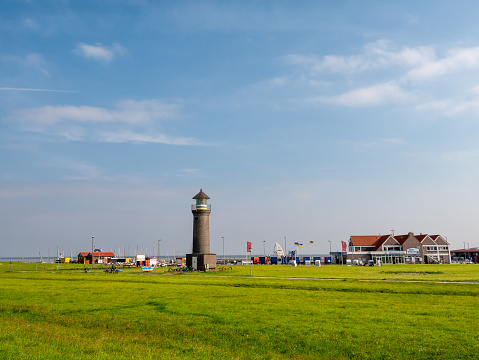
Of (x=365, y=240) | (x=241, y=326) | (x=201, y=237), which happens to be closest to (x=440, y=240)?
(x=365, y=240)

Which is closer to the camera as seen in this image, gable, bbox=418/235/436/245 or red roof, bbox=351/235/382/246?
gable, bbox=418/235/436/245

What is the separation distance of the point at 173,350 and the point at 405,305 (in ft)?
58.8

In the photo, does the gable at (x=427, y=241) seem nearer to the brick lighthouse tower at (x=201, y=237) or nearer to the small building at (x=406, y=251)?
the small building at (x=406, y=251)

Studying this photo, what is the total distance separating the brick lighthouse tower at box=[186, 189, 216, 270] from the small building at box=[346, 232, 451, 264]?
204ft

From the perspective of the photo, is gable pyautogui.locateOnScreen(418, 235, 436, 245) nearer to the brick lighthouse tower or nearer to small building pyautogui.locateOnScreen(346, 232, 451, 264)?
small building pyautogui.locateOnScreen(346, 232, 451, 264)

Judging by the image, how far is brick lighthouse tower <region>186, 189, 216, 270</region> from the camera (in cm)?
7781

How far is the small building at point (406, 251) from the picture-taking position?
12594 centimetres

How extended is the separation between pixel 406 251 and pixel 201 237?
3034 inches

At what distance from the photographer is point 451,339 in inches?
684

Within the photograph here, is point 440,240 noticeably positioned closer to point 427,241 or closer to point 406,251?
point 427,241

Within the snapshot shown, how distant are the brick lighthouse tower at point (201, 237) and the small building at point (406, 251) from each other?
62147mm

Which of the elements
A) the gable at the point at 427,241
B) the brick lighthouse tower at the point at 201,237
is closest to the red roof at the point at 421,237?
the gable at the point at 427,241

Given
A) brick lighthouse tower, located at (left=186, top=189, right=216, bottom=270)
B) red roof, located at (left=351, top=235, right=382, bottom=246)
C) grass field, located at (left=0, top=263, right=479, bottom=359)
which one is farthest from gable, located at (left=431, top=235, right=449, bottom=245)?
grass field, located at (left=0, top=263, right=479, bottom=359)

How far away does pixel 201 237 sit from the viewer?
78875 mm
